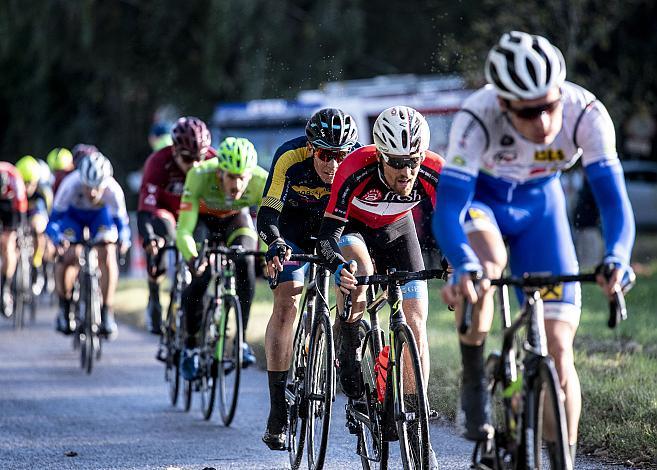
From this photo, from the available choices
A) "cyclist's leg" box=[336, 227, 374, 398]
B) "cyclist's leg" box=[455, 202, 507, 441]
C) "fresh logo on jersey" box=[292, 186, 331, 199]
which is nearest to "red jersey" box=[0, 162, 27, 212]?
"fresh logo on jersey" box=[292, 186, 331, 199]

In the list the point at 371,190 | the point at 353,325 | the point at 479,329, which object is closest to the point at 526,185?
the point at 479,329

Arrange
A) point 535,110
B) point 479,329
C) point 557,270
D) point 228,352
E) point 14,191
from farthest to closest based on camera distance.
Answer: point 14,191 < point 228,352 < point 557,270 < point 479,329 < point 535,110

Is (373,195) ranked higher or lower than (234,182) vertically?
lower

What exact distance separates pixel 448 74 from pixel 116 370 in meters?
12.9

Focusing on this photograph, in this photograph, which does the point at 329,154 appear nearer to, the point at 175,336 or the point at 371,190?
the point at 371,190

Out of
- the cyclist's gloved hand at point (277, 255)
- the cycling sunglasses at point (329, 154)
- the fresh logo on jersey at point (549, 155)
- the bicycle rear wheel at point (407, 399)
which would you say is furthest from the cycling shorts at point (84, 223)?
the fresh logo on jersey at point (549, 155)

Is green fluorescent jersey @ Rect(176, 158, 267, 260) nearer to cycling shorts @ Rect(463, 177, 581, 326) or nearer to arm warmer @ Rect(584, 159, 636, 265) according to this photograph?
cycling shorts @ Rect(463, 177, 581, 326)

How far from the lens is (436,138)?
882 inches

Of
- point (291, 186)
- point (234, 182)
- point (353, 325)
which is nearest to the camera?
point (353, 325)

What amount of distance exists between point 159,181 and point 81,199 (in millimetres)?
2067

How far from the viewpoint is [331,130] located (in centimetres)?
734

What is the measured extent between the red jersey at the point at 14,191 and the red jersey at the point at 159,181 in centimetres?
566

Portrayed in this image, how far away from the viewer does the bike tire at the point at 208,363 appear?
9320 mm

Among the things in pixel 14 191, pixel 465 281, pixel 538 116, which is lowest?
pixel 465 281
